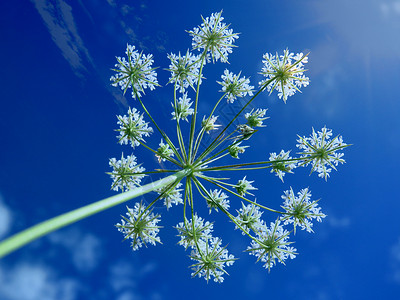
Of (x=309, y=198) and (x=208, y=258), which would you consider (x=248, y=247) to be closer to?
(x=208, y=258)

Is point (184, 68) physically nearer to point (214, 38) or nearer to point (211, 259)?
point (214, 38)

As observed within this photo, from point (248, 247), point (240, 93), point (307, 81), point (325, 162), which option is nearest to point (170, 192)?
point (248, 247)

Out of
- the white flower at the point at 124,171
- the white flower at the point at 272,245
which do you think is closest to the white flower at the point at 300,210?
the white flower at the point at 272,245

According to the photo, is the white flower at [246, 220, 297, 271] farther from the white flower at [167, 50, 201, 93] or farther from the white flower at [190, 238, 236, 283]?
the white flower at [167, 50, 201, 93]

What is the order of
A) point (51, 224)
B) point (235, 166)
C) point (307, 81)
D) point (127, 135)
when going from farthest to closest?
point (127, 135) → point (307, 81) → point (235, 166) → point (51, 224)

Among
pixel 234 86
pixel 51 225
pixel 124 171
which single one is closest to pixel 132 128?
pixel 124 171
